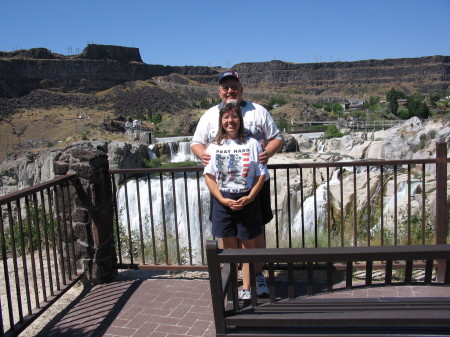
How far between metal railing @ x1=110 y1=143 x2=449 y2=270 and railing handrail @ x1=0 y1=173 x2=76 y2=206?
0.51 m

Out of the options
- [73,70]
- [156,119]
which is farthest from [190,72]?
[156,119]

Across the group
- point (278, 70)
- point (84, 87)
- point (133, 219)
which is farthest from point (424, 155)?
point (278, 70)

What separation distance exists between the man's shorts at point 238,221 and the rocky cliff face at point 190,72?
89.6 m

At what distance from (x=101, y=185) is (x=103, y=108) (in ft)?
240

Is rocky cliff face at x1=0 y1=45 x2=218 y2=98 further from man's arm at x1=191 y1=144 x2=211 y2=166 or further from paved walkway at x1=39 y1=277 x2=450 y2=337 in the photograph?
man's arm at x1=191 y1=144 x2=211 y2=166

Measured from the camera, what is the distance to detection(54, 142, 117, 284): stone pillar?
164 inches

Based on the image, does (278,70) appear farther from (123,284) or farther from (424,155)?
(123,284)

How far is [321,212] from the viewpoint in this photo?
10055 mm

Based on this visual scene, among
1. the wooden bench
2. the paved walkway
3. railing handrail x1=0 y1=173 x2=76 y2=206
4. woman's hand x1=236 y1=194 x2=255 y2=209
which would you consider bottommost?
the paved walkway

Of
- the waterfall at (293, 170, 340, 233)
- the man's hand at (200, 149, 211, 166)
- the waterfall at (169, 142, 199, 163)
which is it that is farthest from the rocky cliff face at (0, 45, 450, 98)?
the man's hand at (200, 149, 211, 166)

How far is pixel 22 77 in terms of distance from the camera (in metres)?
89.2

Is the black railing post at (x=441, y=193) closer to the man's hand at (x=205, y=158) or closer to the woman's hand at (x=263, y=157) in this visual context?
the woman's hand at (x=263, y=157)

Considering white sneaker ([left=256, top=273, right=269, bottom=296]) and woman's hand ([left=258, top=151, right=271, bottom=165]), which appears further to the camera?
white sneaker ([left=256, top=273, right=269, bottom=296])

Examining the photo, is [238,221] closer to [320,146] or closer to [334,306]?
[334,306]
